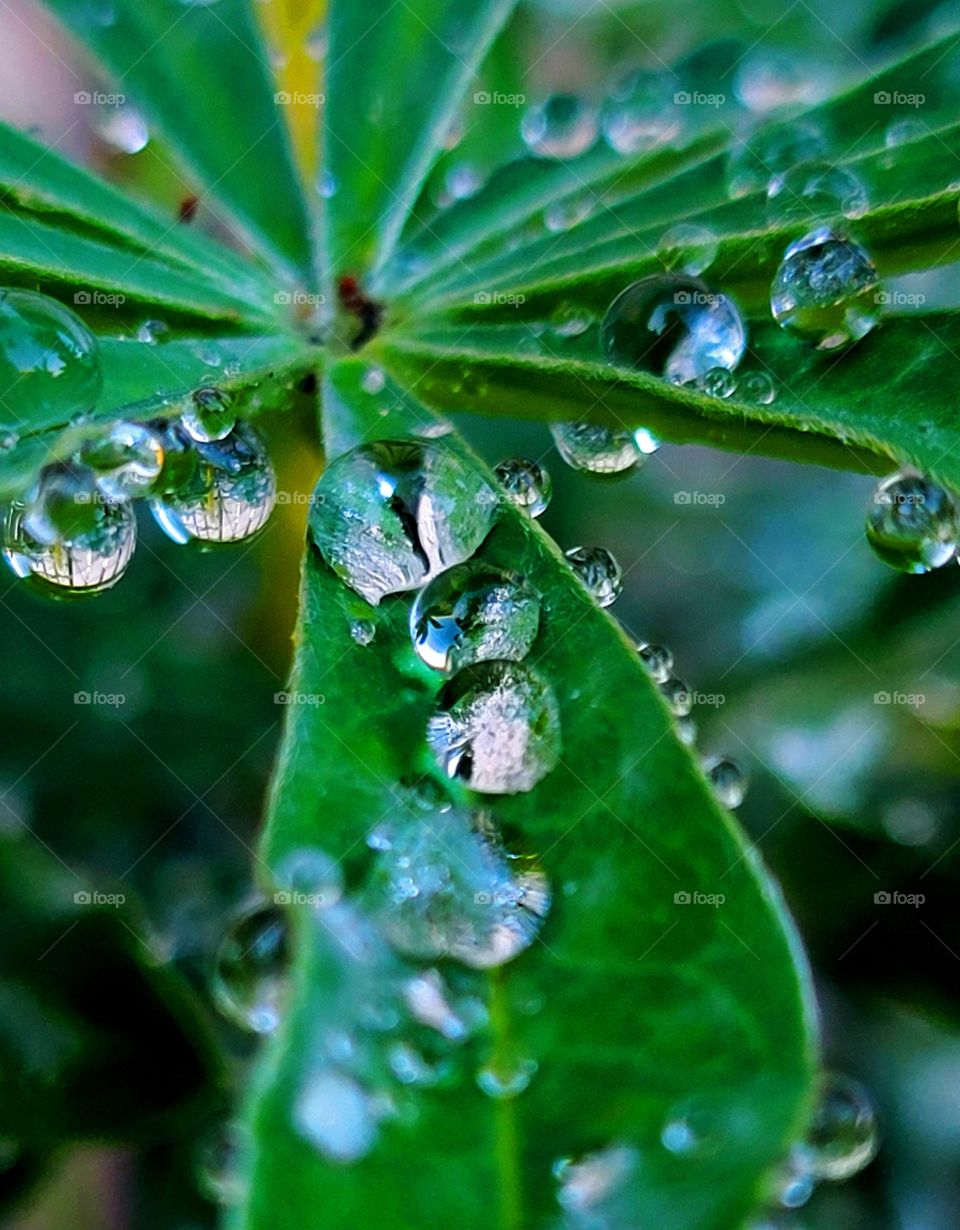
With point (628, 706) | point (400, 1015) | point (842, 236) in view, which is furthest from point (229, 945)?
point (842, 236)

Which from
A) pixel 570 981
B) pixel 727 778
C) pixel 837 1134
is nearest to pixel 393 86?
pixel 727 778

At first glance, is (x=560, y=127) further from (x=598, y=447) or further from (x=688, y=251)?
(x=598, y=447)

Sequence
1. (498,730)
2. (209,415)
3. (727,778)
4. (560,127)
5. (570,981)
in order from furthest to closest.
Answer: (560,127), (727,778), (209,415), (498,730), (570,981)

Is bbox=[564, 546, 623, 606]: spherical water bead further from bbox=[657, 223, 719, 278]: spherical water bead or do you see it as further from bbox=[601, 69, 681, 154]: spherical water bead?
bbox=[601, 69, 681, 154]: spherical water bead

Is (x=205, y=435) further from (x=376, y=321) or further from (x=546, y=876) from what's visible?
(x=546, y=876)

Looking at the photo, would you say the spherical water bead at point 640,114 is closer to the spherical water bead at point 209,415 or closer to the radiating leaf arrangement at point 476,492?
the radiating leaf arrangement at point 476,492

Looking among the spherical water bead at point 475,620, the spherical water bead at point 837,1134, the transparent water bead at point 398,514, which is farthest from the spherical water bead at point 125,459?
the spherical water bead at point 837,1134

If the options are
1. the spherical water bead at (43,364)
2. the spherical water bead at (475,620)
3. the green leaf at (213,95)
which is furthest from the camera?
the green leaf at (213,95)
